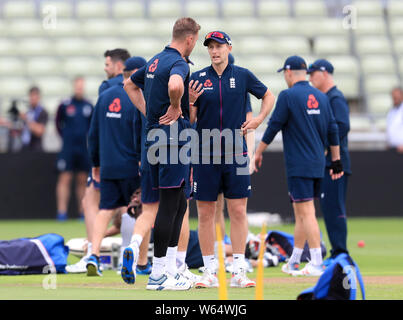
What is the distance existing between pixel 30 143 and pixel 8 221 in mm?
1636

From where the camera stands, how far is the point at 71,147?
15.9 meters

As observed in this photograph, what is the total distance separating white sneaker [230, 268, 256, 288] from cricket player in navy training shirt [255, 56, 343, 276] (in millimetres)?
1390

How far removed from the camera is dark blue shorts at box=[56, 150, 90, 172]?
52.3ft

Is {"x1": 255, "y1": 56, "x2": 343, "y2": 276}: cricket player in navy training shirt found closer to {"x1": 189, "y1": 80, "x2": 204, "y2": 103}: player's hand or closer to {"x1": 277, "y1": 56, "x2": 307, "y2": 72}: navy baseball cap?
{"x1": 277, "y1": 56, "x2": 307, "y2": 72}: navy baseball cap

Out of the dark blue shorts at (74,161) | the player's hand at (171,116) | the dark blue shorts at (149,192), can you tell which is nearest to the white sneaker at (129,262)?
the dark blue shorts at (149,192)

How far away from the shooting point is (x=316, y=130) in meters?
8.75

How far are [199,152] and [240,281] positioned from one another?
3.88 feet

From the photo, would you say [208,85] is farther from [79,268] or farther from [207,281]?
[79,268]

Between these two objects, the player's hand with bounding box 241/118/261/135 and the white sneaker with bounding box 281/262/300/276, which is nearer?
the player's hand with bounding box 241/118/261/135

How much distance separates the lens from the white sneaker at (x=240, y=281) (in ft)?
23.6

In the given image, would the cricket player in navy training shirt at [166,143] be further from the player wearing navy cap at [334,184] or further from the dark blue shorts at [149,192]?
the player wearing navy cap at [334,184]

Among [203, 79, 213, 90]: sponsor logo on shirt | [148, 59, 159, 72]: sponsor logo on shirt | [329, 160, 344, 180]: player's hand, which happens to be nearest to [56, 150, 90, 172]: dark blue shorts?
[329, 160, 344, 180]: player's hand

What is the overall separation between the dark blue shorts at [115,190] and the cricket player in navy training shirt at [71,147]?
22.6 ft

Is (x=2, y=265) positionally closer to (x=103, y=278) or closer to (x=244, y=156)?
(x=103, y=278)
